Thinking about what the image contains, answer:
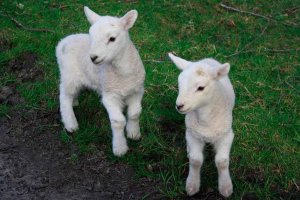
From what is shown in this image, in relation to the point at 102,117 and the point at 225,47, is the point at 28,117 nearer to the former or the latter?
the point at 102,117

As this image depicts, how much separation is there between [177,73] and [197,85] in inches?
Result: 96.7

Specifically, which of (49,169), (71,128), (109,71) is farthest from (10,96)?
(109,71)

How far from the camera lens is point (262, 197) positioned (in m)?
5.07

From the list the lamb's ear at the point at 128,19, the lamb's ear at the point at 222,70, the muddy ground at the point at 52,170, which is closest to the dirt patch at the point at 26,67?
the muddy ground at the point at 52,170

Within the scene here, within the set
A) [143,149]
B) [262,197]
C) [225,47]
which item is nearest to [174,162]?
[143,149]

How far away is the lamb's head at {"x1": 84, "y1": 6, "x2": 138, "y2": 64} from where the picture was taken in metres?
5.02

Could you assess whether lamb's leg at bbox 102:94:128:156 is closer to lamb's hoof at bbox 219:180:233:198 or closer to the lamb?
the lamb

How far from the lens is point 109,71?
5.47m

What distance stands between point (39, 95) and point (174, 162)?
7.12ft

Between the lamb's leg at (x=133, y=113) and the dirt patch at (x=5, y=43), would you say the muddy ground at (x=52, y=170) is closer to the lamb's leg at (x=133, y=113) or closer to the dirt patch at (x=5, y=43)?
the lamb's leg at (x=133, y=113)

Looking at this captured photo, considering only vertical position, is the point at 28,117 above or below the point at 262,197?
below

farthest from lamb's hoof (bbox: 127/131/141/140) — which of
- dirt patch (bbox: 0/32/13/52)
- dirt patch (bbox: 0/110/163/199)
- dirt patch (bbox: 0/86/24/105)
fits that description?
dirt patch (bbox: 0/32/13/52)

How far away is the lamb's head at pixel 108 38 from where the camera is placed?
16.5ft

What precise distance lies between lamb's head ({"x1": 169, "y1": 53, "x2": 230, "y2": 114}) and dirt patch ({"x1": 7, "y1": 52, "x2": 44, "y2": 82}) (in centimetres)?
301
